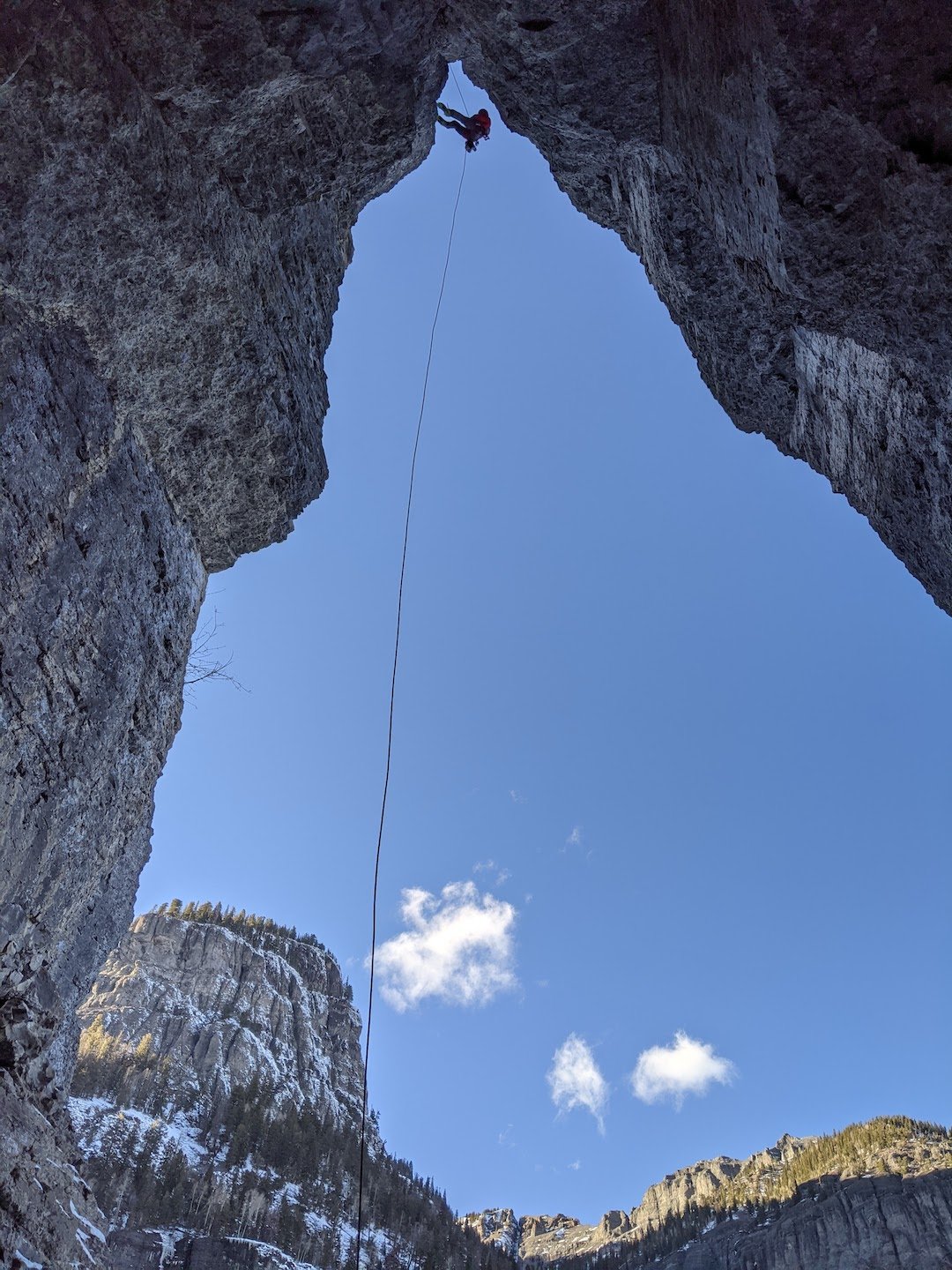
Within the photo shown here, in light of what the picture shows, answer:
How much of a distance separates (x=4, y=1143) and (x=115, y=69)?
566 centimetres

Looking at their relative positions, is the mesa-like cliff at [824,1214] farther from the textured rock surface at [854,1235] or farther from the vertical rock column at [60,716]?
the vertical rock column at [60,716]

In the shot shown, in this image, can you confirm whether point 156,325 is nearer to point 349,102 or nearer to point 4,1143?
point 349,102

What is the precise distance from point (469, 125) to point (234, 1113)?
87162 millimetres

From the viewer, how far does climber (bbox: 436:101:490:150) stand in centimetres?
1063

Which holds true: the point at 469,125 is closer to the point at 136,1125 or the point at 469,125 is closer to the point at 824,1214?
the point at 136,1125

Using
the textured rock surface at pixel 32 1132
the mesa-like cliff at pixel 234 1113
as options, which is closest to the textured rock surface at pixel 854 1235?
the mesa-like cliff at pixel 234 1113

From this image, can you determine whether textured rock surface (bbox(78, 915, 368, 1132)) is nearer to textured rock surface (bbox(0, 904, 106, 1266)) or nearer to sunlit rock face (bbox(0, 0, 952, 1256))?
textured rock surface (bbox(0, 904, 106, 1266))

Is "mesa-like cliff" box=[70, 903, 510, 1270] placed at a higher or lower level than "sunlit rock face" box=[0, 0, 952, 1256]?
higher

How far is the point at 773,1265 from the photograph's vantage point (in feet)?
224

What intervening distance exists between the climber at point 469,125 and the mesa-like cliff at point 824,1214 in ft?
272

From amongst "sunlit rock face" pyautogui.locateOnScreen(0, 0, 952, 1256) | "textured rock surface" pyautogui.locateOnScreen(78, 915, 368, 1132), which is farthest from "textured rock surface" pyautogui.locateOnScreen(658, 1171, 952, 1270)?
"sunlit rock face" pyautogui.locateOnScreen(0, 0, 952, 1256)

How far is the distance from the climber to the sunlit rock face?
14.3 ft

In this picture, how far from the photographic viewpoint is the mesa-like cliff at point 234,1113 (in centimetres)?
5738

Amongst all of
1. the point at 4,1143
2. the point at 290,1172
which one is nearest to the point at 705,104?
the point at 4,1143
